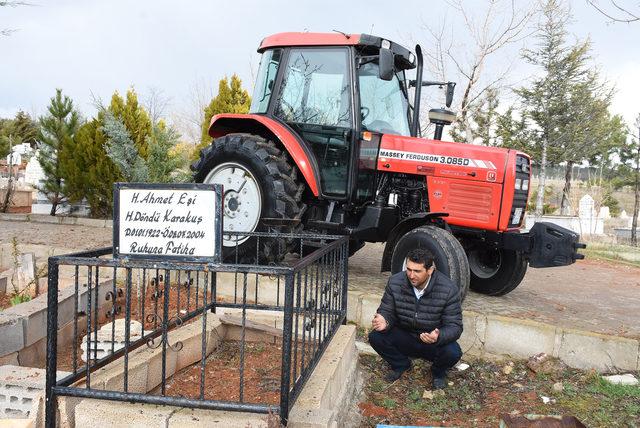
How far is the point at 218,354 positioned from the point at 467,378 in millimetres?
1998

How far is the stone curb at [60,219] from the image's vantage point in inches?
461

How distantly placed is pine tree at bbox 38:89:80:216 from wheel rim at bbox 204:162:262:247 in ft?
26.9

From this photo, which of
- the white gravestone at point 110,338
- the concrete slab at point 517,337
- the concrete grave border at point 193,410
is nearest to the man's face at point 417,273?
the concrete grave border at point 193,410

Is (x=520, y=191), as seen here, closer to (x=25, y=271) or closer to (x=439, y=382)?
(x=439, y=382)

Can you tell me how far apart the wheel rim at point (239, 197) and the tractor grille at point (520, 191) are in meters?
2.57

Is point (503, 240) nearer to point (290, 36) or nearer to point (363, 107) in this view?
point (363, 107)

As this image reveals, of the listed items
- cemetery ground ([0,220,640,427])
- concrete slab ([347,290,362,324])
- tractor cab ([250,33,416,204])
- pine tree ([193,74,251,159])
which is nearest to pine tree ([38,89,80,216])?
pine tree ([193,74,251,159])

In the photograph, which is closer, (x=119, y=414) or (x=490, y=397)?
(x=119, y=414)

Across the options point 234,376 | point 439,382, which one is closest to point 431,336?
point 439,382

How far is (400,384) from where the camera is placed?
4145 mm

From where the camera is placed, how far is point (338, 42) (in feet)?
17.9

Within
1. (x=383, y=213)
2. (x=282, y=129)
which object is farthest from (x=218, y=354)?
(x=282, y=129)

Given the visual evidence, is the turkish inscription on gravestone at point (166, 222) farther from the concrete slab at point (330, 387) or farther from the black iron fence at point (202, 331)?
the concrete slab at point (330, 387)

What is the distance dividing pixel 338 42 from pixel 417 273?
279 cm
